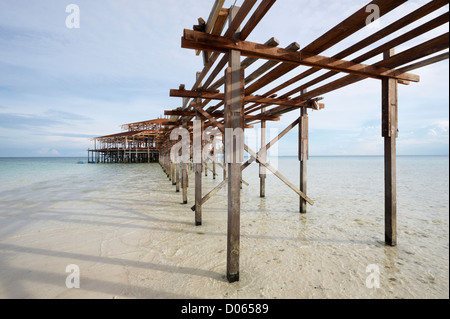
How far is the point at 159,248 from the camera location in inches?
156

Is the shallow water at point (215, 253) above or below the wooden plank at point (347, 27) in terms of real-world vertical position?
below

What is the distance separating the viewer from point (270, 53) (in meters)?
2.88

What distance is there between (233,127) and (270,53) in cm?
117

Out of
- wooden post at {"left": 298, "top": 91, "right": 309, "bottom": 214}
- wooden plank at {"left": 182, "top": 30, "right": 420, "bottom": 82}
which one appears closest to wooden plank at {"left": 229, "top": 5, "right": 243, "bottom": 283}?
wooden plank at {"left": 182, "top": 30, "right": 420, "bottom": 82}

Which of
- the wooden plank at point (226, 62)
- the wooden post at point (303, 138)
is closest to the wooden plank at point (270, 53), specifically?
the wooden plank at point (226, 62)

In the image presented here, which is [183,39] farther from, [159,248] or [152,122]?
[152,122]

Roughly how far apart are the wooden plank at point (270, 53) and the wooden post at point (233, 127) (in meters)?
0.13

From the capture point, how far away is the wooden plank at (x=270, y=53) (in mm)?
2659

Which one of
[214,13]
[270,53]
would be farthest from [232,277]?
[214,13]

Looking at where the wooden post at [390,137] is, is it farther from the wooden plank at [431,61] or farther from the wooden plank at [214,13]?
the wooden plank at [214,13]

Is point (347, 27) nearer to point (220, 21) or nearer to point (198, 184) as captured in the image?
point (220, 21)

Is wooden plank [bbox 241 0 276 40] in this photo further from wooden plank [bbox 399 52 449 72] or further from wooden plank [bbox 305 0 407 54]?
wooden plank [bbox 399 52 449 72]
